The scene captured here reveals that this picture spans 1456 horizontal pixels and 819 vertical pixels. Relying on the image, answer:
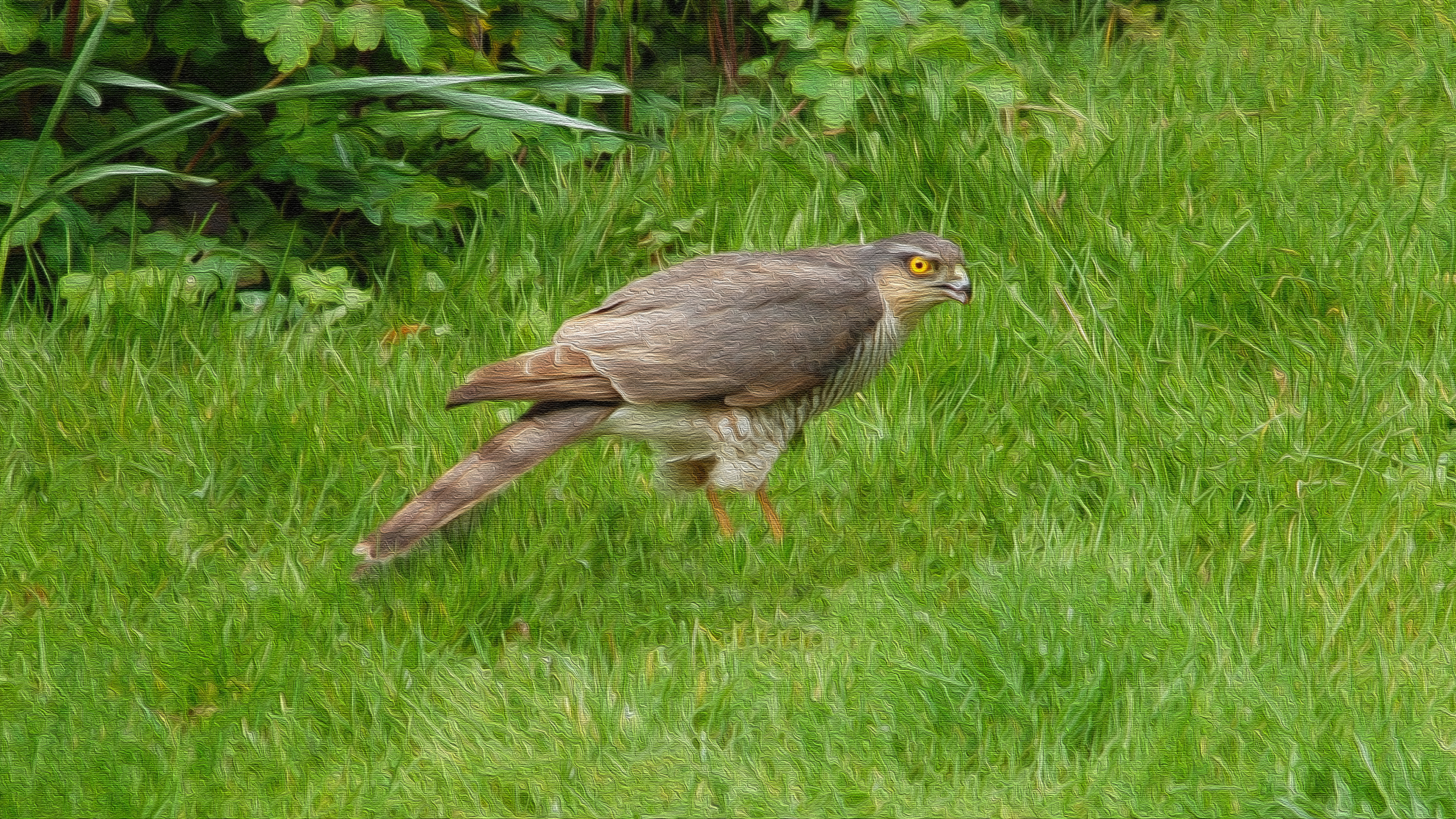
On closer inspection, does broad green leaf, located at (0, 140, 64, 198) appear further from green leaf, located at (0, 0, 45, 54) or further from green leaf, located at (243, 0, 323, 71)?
green leaf, located at (243, 0, 323, 71)

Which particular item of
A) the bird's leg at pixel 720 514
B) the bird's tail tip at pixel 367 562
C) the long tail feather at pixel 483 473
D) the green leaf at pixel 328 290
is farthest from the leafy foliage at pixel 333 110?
the bird's tail tip at pixel 367 562

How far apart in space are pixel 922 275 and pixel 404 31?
6.40 feet

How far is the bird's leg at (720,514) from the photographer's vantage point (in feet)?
14.7

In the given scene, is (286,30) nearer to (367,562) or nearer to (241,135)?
(241,135)

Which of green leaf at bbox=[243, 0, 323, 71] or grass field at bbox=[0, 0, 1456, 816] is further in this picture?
green leaf at bbox=[243, 0, 323, 71]

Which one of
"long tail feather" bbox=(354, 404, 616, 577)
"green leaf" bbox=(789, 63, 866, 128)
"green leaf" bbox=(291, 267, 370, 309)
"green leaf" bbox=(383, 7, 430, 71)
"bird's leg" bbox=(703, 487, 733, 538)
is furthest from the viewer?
"green leaf" bbox=(789, 63, 866, 128)

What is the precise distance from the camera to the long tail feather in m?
3.92

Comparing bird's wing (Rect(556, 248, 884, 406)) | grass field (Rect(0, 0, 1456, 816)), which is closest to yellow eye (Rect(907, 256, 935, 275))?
bird's wing (Rect(556, 248, 884, 406))

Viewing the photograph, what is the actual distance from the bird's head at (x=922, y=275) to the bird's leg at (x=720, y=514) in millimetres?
806

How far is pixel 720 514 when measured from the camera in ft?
14.8

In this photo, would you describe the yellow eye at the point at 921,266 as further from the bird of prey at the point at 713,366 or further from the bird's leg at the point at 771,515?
the bird's leg at the point at 771,515

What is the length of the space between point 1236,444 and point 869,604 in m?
1.24

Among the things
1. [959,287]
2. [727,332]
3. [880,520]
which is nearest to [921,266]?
[959,287]

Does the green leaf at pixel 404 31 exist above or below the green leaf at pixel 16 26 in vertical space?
above
